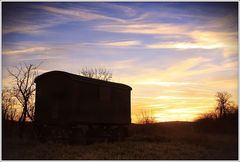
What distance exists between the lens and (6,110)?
28359 millimetres

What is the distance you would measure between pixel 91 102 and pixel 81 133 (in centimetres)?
219

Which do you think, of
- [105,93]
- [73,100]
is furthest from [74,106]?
[105,93]

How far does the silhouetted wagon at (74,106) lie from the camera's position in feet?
67.5

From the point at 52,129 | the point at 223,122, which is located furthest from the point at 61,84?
the point at 223,122

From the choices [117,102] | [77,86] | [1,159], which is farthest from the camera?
[117,102]

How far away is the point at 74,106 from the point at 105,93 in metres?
3.50

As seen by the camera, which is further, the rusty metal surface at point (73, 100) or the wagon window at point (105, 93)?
the wagon window at point (105, 93)

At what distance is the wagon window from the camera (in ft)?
74.9

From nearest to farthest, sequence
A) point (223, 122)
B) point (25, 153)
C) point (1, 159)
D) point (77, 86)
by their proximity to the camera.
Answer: point (1, 159), point (25, 153), point (77, 86), point (223, 122)

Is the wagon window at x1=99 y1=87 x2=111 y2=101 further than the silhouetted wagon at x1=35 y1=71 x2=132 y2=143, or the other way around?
the wagon window at x1=99 y1=87 x2=111 y2=101

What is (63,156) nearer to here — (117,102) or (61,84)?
(61,84)

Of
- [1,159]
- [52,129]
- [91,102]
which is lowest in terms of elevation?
[1,159]

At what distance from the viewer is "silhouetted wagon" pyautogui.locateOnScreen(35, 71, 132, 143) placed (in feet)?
67.5

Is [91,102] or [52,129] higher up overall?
[91,102]
